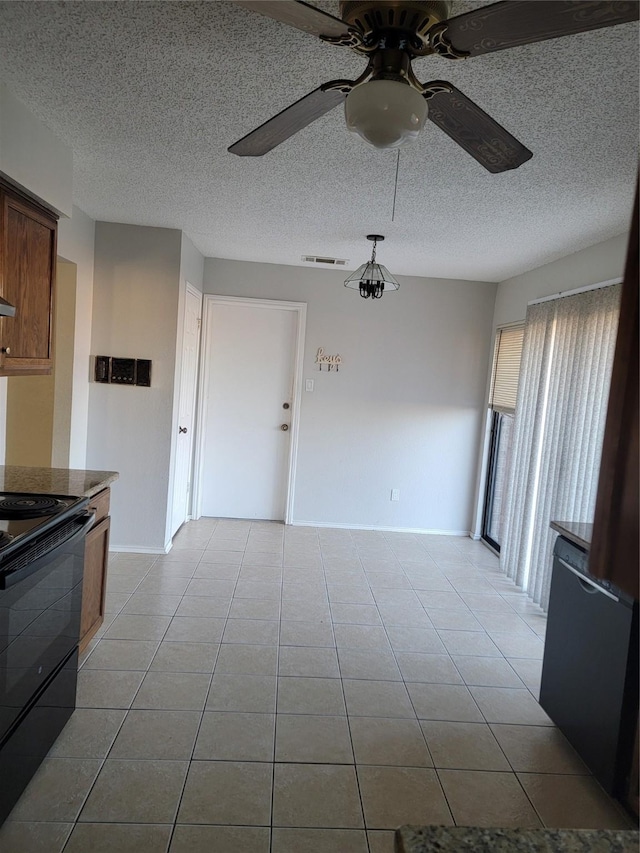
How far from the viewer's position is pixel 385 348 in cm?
531

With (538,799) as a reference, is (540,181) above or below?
above

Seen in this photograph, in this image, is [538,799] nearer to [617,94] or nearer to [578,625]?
[578,625]

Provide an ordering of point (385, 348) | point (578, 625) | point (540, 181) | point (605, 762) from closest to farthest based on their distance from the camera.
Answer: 1. point (605, 762)
2. point (578, 625)
3. point (540, 181)
4. point (385, 348)

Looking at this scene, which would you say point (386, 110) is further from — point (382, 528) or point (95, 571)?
point (382, 528)

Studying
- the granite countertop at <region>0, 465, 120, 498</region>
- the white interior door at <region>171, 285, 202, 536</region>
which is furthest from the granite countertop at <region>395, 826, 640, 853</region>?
the white interior door at <region>171, 285, 202, 536</region>

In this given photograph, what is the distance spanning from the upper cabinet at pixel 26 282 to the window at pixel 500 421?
3593 mm

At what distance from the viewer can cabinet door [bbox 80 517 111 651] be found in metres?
2.66

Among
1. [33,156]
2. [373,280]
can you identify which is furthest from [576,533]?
[33,156]

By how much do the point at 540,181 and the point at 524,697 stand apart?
2476 mm

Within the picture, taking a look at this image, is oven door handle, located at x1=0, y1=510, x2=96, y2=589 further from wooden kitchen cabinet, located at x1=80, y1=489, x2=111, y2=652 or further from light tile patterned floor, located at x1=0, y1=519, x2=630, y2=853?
light tile patterned floor, located at x1=0, y1=519, x2=630, y2=853

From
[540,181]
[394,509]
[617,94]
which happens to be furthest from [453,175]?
[394,509]

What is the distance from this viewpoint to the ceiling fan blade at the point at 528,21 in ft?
3.34

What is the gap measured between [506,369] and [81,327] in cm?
352

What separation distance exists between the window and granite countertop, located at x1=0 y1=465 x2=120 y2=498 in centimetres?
328
